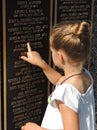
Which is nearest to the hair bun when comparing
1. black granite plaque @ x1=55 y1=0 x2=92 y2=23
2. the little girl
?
the little girl

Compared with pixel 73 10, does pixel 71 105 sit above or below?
below

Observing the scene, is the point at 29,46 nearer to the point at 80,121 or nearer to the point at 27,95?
the point at 27,95

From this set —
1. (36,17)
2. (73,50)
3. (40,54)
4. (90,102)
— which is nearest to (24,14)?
(36,17)

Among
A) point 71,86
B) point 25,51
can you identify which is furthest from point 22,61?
point 71,86

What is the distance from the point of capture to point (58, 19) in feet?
9.98

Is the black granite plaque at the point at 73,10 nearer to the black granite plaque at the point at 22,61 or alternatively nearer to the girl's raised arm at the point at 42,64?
the black granite plaque at the point at 22,61

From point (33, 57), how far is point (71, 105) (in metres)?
0.65

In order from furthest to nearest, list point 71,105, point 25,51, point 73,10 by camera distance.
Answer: point 73,10 < point 25,51 < point 71,105

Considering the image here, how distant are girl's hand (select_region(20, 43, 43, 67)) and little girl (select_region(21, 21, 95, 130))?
42cm

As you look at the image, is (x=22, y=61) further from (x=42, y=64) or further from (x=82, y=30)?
(x=82, y=30)

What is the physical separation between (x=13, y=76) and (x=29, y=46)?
24 centimetres

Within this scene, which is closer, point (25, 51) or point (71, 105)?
point (71, 105)

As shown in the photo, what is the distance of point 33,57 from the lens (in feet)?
9.27

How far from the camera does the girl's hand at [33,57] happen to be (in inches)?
110
